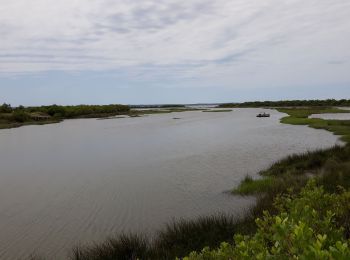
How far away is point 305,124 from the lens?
50031 mm

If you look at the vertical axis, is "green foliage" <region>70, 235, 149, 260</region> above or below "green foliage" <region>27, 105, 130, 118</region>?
below

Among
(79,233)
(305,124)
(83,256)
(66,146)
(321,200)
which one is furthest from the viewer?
(305,124)

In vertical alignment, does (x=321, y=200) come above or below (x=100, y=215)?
above

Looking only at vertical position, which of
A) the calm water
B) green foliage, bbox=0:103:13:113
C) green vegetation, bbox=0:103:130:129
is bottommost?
the calm water

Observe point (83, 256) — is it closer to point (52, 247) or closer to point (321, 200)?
point (52, 247)

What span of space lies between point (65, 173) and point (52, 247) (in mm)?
11507

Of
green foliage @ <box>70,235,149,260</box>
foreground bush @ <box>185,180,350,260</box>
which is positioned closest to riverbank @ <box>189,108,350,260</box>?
foreground bush @ <box>185,180,350,260</box>

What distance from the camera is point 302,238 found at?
3365mm

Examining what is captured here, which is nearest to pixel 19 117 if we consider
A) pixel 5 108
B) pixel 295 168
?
pixel 5 108

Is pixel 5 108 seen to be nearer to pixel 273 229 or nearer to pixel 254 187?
pixel 254 187

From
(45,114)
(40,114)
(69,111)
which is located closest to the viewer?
(40,114)

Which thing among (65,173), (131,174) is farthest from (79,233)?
(65,173)

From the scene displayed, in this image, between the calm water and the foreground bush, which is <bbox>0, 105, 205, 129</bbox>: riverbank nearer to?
the calm water

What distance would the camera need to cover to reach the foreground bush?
10.0 feet
